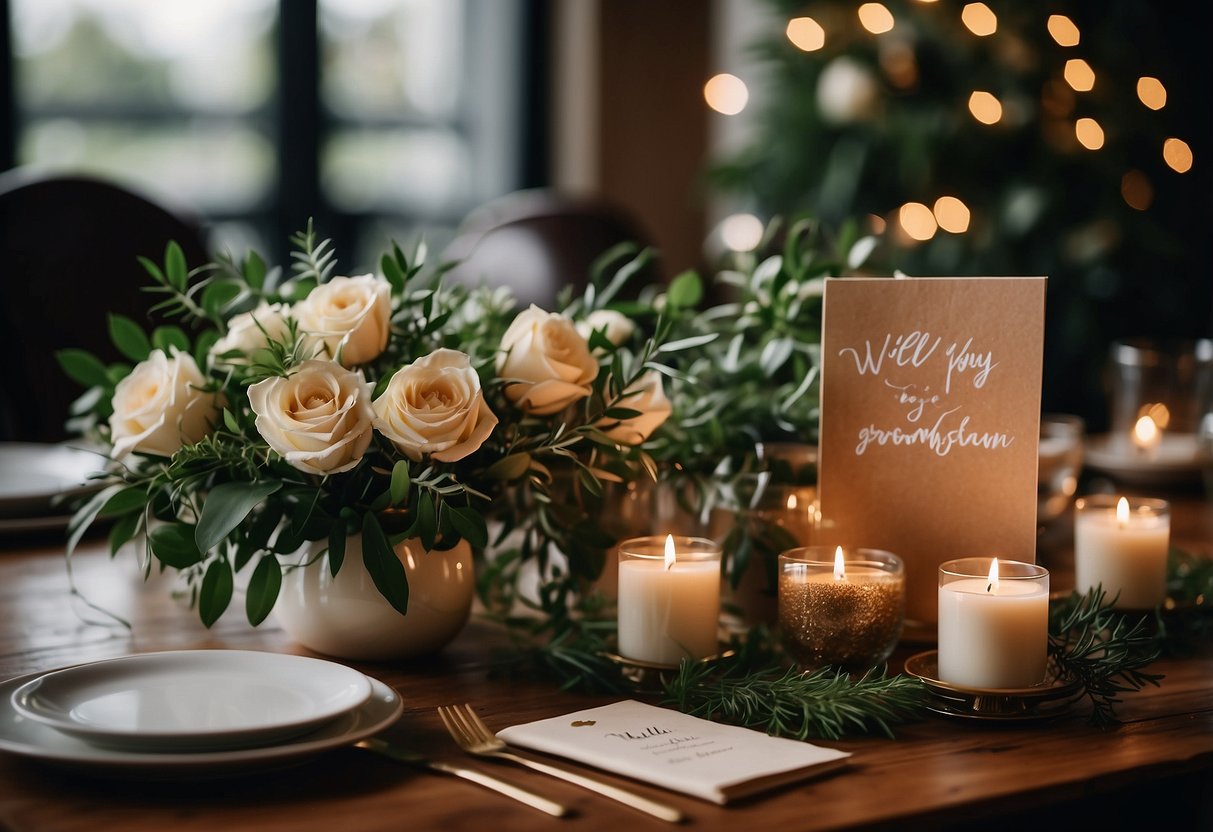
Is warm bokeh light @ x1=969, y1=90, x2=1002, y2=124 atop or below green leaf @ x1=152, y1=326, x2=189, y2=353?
atop

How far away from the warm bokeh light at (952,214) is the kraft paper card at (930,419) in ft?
7.12

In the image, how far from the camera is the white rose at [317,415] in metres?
0.82

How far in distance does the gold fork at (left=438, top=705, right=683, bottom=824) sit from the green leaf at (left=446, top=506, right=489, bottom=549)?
11 centimetres

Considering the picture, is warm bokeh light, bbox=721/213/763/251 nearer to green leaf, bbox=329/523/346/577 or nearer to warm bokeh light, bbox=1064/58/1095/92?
warm bokeh light, bbox=1064/58/1095/92

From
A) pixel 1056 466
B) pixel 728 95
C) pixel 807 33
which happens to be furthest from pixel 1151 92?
pixel 1056 466

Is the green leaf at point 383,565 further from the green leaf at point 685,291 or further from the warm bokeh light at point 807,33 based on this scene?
the warm bokeh light at point 807,33

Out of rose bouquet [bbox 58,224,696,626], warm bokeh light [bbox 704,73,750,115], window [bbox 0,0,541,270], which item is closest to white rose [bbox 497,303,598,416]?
rose bouquet [bbox 58,224,696,626]

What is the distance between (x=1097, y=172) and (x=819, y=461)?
2.21m

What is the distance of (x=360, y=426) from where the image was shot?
0.83 m

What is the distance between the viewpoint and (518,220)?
2340mm

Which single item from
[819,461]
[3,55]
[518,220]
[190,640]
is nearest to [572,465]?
[819,461]

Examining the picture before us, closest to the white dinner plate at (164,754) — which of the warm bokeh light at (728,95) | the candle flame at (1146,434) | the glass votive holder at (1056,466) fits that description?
the glass votive holder at (1056,466)

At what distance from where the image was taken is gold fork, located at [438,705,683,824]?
0.67m

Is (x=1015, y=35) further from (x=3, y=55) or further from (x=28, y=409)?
(x=3, y=55)
